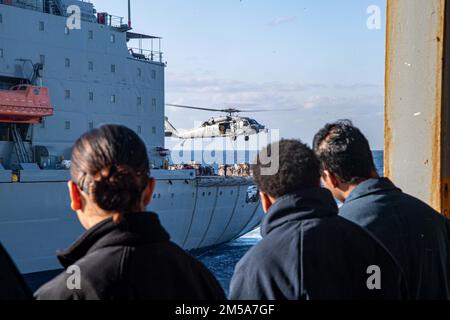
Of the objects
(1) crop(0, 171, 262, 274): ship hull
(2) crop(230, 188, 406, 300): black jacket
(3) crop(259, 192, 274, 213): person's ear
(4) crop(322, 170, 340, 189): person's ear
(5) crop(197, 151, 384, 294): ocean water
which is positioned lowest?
(5) crop(197, 151, 384, 294): ocean water

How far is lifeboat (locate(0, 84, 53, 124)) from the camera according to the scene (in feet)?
63.0

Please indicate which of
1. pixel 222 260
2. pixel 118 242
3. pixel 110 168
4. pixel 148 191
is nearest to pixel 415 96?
pixel 148 191

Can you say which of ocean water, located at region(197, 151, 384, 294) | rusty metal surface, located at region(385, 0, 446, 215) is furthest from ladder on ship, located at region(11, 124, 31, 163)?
rusty metal surface, located at region(385, 0, 446, 215)

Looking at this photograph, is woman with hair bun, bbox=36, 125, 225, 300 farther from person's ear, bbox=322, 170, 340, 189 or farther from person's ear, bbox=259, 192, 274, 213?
person's ear, bbox=322, 170, 340, 189

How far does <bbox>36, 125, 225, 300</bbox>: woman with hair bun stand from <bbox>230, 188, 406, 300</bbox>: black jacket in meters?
0.22

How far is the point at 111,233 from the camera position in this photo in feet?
5.89

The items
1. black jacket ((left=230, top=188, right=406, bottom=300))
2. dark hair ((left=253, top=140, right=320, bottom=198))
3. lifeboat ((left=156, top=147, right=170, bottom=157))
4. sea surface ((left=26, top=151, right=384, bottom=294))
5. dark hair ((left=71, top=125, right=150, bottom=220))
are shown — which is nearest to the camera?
dark hair ((left=71, top=125, right=150, bottom=220))

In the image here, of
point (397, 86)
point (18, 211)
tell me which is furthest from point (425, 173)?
point (18, 211)

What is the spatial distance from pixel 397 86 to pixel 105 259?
3.34 m

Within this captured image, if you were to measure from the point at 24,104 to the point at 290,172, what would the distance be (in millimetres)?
18680

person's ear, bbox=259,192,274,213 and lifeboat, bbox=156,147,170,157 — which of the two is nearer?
person's ear, bbox=259,192,274,213

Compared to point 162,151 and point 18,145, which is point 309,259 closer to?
point 18,145

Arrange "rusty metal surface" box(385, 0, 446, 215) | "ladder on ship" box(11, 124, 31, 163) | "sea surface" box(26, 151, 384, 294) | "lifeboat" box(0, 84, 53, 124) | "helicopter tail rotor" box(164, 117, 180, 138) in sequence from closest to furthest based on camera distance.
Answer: "rusty metal surface" box(385, 0, 446, 215), "sea surface" box(26, 151, 384, 294), "lifeboat" box(0, 84, 53, 124), "ladder on ship" box(11, 124, 31, 163), "helicopter tail rotor" box(164, 117, 180, 138)
